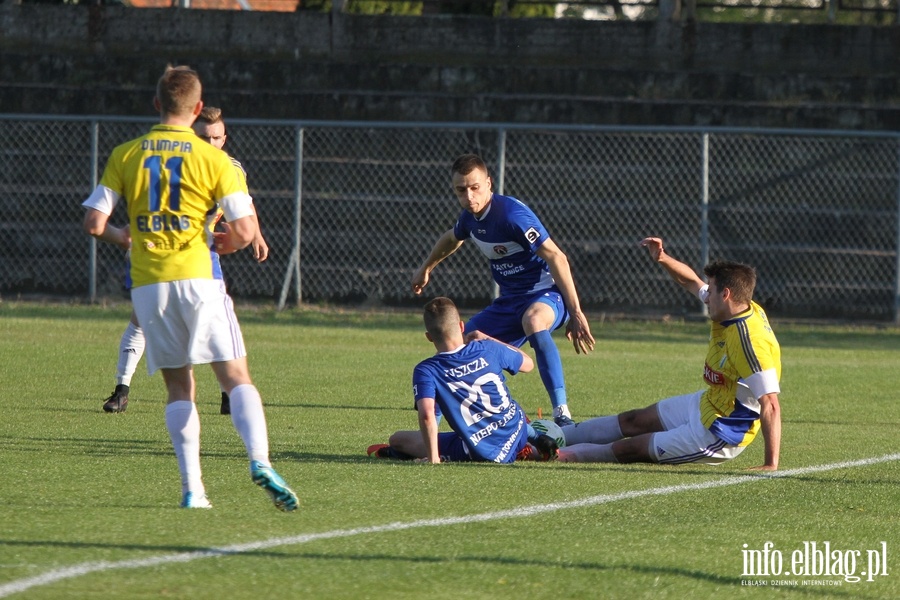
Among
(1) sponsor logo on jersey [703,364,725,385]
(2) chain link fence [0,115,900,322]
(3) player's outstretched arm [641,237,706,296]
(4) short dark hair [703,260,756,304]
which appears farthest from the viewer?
(2) chain link fence [0,115,900,322]

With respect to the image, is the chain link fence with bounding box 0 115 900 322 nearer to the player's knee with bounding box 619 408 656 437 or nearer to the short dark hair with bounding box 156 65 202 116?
the player's knee with bounding box 619 408 656 437

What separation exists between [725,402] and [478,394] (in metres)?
1.38

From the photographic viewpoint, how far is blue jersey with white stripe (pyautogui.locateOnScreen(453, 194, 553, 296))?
877 cm

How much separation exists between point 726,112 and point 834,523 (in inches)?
550

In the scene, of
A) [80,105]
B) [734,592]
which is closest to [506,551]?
[734,592]

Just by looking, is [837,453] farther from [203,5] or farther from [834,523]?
[203,5]

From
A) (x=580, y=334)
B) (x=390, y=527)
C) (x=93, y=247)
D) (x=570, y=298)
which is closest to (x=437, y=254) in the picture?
(x=570, y=298)

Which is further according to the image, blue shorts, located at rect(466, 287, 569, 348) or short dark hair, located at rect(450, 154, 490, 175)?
blue shorts, located at rect(466, 287, 569, 348)

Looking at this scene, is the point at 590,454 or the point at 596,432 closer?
the point at 590,454

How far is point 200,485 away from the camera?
561 centimetres

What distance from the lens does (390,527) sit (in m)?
5.29

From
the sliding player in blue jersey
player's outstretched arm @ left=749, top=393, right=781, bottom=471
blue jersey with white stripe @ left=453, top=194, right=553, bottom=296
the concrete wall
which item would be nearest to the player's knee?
the sliding player in blue jersey

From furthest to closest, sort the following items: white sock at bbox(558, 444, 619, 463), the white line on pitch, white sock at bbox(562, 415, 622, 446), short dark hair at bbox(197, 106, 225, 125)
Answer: short dark hair at bbox(197, 106, 225, 125), white sock at bbox(562, 415, 622, 446), white sock at bbox(558, 444, 619, 463), the white line on pitch

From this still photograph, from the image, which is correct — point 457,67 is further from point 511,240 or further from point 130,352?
point 130,352
